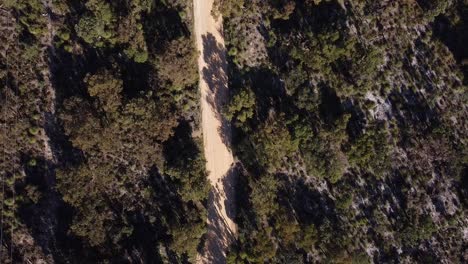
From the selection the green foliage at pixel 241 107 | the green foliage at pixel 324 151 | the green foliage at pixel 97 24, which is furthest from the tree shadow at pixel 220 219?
the green foliage at pixel 97 24

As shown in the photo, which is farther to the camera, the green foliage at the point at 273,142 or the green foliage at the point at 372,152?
the green foliage at the point at 372,152

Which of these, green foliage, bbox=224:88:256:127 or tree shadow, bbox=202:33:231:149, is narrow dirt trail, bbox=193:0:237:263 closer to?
tree shadow, bbox=202:33:231:149

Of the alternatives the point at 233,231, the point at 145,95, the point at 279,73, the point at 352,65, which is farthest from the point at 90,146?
the point at 352,65

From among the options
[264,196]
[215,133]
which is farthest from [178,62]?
[264,196]

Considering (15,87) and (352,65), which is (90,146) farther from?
(352,65)

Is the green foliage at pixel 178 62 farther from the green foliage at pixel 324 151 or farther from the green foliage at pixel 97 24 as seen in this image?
the green foliage at pixel 324 151

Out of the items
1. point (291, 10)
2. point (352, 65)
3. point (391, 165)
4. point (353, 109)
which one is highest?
point (291, 10)

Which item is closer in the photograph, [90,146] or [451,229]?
[90,146]
